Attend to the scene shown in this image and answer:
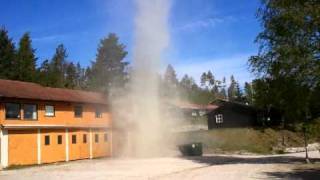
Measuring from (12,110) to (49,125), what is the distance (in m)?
4.31

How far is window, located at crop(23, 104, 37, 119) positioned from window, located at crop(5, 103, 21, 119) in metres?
0.75

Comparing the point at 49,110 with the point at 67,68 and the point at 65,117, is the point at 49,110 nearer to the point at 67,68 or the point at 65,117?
the point at 65,117

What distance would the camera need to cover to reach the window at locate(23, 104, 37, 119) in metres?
39.9

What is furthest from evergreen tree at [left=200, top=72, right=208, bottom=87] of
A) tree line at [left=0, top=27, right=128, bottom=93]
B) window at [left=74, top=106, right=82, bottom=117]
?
window at [left=74, top=106, right=82, bottom=117]

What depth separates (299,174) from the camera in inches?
968

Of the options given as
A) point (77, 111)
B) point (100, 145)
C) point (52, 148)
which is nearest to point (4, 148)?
point (52, 148)

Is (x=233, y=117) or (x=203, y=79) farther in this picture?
(x=203, y=79)

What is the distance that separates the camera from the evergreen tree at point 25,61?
77.8 meters

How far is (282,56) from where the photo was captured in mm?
30453

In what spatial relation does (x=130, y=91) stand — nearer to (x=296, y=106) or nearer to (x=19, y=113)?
(x=19, y=113)

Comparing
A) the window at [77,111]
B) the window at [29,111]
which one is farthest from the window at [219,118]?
the window at [29,111]

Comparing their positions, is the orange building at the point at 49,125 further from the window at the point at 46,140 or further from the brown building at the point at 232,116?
the brown building at the point at 232,116

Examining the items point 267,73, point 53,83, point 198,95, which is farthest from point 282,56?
point 198,95

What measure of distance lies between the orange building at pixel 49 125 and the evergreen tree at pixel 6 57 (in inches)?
1168
